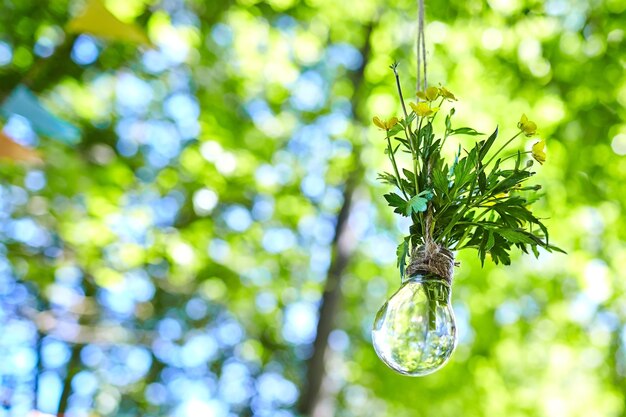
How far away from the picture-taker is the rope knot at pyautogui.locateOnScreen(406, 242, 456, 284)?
1.06 metres

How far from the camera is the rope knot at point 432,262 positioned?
106cm

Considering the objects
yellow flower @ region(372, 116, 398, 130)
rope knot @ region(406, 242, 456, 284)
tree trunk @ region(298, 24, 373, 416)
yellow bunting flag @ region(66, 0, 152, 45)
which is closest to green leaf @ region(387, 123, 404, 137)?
yellow flower @ region(372, 116, 398, 130)

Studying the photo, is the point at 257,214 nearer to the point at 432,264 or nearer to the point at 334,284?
the point at 334,284

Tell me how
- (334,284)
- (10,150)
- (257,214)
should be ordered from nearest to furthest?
(10,150), (334,284), (257,214)

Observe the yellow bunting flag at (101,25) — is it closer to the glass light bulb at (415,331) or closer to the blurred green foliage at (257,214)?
the blurred green foliage at (257,214)

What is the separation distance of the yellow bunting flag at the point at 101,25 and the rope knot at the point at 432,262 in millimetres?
1791

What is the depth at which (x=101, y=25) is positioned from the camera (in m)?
2.56

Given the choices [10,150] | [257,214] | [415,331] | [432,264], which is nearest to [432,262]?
[432,264]

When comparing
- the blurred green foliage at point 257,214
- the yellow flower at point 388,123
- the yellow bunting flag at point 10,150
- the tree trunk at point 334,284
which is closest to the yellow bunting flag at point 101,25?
the yellow bunting flag at point 10,150

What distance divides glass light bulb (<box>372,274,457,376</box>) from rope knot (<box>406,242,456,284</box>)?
3 cm

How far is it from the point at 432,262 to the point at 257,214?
10.5ft

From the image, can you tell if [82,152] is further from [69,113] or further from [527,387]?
[527,387]

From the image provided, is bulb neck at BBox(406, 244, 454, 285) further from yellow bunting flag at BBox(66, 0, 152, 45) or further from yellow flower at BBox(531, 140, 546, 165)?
yellow bunting flag at BBox(66, 0, 152, 45)

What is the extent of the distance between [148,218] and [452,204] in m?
3.38
